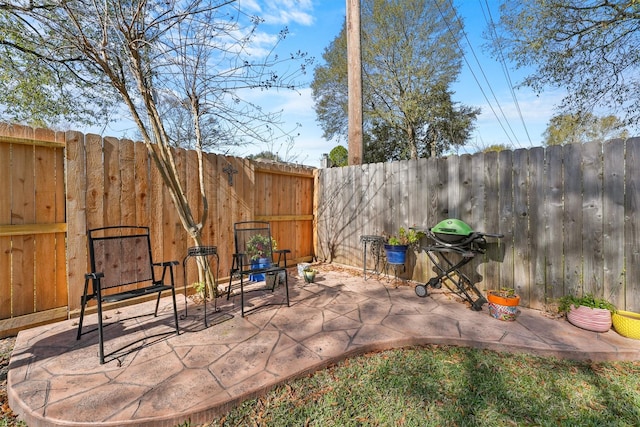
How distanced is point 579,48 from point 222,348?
768 centimetres

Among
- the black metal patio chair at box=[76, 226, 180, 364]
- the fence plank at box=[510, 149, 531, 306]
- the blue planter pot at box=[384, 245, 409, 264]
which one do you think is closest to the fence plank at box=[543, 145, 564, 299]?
the fence plank at box=[510, 149, 531, 306]

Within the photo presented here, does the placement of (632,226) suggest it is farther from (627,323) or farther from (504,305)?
(504,305)

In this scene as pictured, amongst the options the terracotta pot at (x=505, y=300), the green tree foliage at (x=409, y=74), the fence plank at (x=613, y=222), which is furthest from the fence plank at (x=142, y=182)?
the green tree foliage at (x=409, y=74)

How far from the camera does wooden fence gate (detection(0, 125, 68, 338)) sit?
2.39m

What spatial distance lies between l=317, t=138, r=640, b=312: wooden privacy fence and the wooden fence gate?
391 cm

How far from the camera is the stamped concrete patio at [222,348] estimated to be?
1516 mm

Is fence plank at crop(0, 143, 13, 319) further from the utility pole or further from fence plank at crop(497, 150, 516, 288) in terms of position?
fence plank at crop(497, 150, 516, 288)

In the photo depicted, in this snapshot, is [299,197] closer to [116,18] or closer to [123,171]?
[123,171]

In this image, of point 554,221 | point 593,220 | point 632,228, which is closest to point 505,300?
point 554,221

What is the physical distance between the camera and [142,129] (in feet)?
8.63

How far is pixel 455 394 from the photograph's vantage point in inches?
66.3

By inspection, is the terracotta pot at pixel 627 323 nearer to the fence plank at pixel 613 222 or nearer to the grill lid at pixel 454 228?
the fence plank at pixel 613 222

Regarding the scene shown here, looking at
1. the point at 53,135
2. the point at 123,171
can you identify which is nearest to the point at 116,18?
the point at 53,135

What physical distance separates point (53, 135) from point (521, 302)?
16.6 ft
